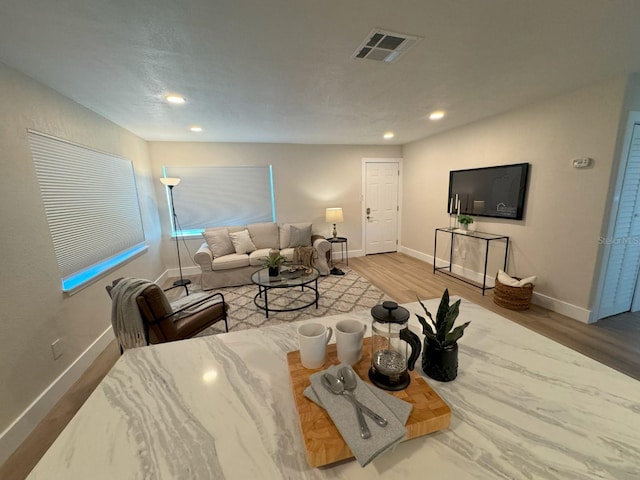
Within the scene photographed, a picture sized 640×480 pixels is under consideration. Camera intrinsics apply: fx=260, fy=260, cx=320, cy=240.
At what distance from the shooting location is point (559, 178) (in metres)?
2.81

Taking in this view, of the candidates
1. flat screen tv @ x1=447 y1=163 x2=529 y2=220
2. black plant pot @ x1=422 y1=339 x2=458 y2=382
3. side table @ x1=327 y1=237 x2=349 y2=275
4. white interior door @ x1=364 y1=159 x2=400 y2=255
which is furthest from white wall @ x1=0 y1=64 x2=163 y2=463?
flat screen tv @ x1=447 y1=163 x2=529 y2=220

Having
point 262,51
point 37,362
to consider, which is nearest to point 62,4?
point 262,51

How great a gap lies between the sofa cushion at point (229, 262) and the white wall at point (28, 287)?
5.20ft

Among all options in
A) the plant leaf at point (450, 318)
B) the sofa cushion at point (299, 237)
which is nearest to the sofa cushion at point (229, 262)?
the sofa cushion at point (299, 237)

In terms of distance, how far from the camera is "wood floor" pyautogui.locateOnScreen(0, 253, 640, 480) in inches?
63.5

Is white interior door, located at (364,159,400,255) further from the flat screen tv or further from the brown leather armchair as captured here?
the brown leather armchair

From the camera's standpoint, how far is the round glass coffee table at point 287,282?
9.91 ft

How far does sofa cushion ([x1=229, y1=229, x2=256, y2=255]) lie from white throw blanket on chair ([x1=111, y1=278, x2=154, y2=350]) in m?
2.45

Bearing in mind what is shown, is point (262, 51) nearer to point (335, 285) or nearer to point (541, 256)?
point (335, 285)

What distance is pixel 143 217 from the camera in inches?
153

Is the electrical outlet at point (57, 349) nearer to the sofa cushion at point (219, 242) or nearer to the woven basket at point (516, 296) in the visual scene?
the sofa cushion at point (219, 242)

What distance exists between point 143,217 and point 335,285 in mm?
3060

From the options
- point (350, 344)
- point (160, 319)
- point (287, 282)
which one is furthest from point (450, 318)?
point (287, 282)

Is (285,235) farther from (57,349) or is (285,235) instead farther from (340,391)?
(340,391)
